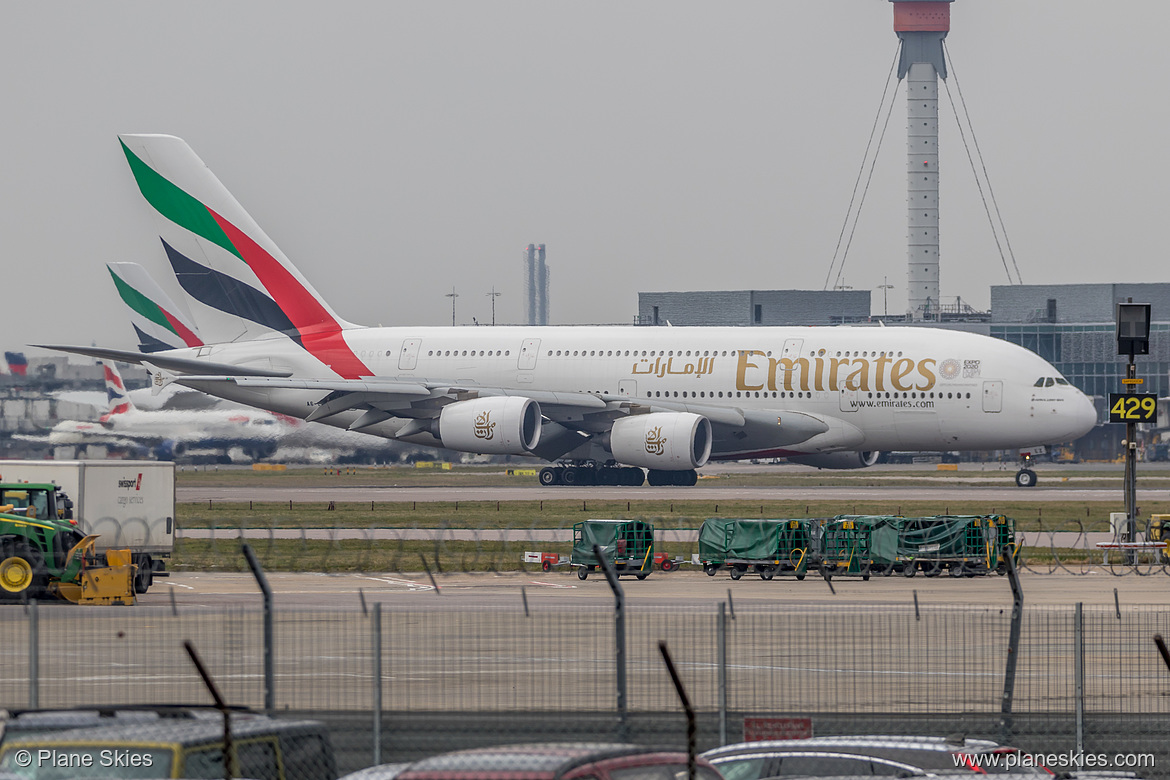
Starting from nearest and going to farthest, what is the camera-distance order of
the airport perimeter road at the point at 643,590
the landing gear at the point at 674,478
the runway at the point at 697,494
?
the airport perimeter road at the point at 643,590 → the runway at the point at 697,494 → the landing gear at the point at 674,478

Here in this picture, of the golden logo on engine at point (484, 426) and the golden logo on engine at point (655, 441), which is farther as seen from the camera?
the golden logo on engine at point (484, 426)

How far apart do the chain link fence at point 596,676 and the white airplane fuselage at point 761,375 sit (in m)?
34.2

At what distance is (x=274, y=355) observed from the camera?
5859cm

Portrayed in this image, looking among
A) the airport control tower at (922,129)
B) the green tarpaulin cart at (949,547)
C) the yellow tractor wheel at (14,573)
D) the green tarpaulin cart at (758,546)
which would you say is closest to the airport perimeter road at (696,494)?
the green tarpaulin cart at (949,547)

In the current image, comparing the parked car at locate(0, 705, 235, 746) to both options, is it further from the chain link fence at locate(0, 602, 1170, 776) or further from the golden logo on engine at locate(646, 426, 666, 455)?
the golden logo on engine at locate(646, 426, 666, 455)

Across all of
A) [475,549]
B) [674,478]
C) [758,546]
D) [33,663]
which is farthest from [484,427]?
[33,663]

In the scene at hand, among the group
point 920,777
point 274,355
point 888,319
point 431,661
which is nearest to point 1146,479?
point 274,355

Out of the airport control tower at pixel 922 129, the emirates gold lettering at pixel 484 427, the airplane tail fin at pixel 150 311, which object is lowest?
the emirates gold lettering at pixel 484 427

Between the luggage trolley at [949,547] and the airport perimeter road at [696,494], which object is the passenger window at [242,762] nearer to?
the luggage trolley at [949,547]

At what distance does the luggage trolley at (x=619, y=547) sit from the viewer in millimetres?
29438

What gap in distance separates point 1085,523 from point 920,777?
32062 millimetres

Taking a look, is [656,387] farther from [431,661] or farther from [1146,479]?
[431,661]

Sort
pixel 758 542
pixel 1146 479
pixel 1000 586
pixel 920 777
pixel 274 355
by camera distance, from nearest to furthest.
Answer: pixel 920 777, pixel 1000 586, pixel 758 542, pixel 274 355, pixel 1146 479

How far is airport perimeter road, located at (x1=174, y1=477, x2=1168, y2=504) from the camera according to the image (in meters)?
48.6
